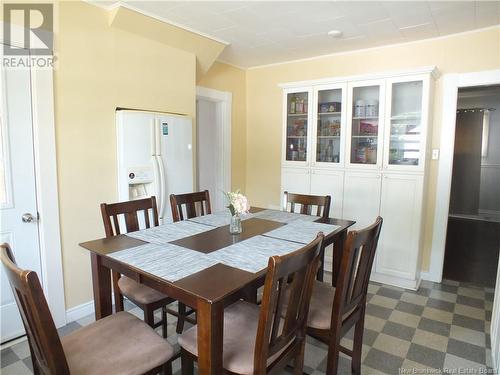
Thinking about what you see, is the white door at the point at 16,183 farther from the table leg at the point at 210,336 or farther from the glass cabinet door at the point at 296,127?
the glass cabinet door at the point at 296,127

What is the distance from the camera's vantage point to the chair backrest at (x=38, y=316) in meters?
1.12

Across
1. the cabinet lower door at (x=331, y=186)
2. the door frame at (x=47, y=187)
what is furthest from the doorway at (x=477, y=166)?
the door frame at (x=47, y=187)

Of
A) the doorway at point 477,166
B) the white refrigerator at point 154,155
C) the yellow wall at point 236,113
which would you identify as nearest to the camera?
the white refrigerator at point 154,155

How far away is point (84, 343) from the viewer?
1.50 m

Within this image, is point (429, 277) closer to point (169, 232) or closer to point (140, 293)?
point (169, 232)

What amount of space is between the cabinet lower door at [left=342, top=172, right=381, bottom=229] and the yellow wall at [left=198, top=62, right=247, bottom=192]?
5.24ft

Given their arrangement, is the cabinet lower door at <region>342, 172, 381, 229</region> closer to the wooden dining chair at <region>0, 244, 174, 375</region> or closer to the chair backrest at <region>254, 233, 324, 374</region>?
Result: the chair backrest at <region>254, 233, 324, 374</region>

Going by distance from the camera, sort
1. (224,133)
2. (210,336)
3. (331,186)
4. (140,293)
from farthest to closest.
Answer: (224,133) < (331,186) < (140,293) < (210,336)

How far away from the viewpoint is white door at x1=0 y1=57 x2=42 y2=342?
A: 225cm

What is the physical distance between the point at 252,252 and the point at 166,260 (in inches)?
18.1

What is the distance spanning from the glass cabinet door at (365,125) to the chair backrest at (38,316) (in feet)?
10.2

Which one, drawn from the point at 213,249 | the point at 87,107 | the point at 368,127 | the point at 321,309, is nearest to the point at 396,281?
the point at 368,127

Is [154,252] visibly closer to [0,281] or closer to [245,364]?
[245,364]

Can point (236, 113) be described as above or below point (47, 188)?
above
